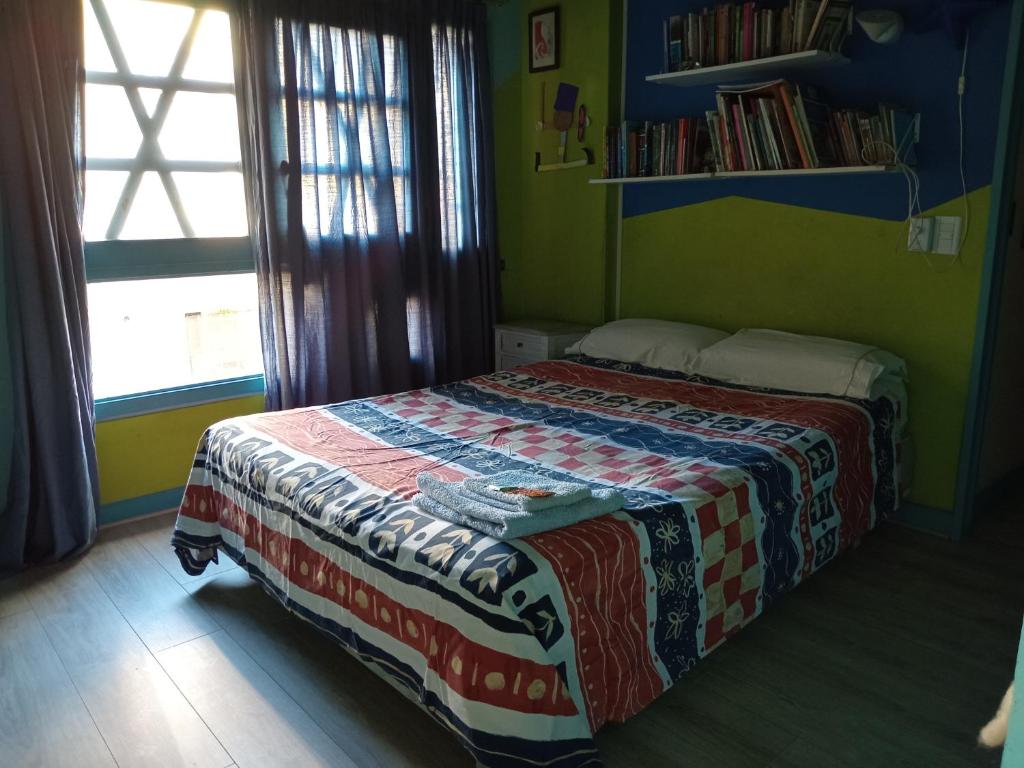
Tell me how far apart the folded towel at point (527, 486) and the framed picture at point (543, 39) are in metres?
2.77

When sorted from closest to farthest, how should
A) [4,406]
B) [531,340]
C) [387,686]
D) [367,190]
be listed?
[387,686] → [4,406] → [367,190] → [531,340]

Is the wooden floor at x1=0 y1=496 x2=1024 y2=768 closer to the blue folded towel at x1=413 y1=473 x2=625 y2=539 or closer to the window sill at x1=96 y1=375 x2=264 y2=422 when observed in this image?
the blue folded towel at x1=413 y1=473 x2=625 y2=539

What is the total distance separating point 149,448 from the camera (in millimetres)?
3275

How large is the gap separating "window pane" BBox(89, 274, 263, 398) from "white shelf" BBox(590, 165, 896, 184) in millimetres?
1850

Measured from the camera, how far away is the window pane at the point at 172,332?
3.24 metres

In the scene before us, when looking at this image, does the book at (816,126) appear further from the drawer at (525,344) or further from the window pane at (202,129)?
the window pane at (202,129)

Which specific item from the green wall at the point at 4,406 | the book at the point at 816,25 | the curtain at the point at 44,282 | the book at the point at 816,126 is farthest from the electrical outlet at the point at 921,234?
the green wall at the point at 4,406

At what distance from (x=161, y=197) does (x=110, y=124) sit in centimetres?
34

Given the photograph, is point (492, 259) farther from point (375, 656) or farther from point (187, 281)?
point (375, 656)

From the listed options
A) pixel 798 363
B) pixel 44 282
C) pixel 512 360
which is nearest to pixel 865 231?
pixel 798 363

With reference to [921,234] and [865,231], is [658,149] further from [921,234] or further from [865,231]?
[921,234]

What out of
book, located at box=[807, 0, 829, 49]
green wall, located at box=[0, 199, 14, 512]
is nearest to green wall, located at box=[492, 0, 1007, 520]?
book, located at box=[807, 0, 829, 49]

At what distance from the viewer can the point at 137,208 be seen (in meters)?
3.20

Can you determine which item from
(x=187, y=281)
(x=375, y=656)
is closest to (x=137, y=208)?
(x=187, y=281)
